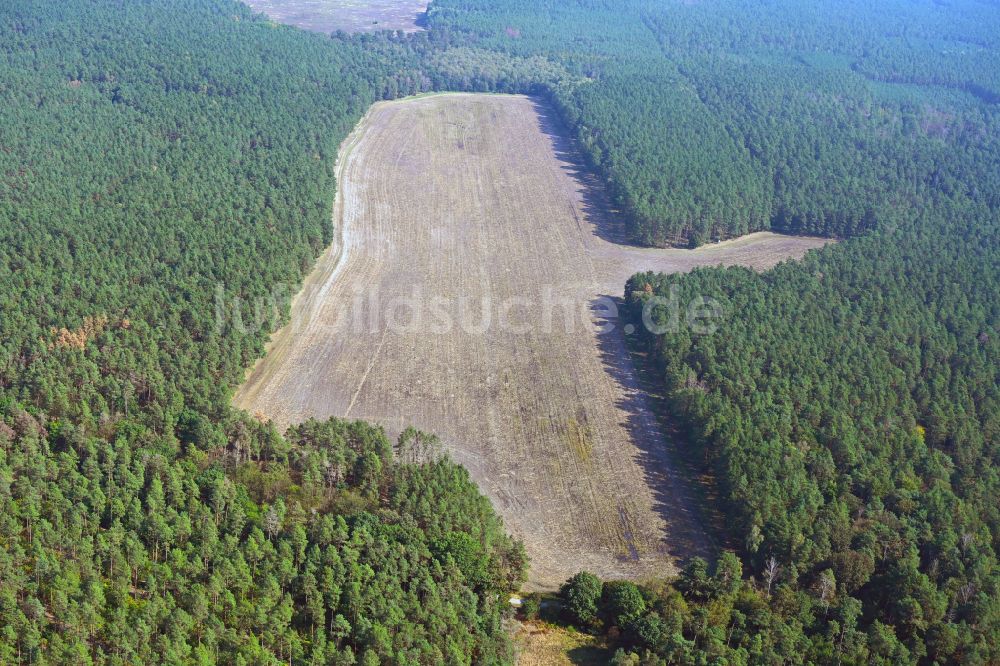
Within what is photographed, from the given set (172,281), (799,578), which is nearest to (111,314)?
(172,281)

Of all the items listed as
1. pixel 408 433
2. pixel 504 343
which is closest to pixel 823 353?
pixel 504 343

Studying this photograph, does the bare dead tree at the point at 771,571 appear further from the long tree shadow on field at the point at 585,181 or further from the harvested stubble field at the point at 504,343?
the long tree shadow on field at the point at 585,181

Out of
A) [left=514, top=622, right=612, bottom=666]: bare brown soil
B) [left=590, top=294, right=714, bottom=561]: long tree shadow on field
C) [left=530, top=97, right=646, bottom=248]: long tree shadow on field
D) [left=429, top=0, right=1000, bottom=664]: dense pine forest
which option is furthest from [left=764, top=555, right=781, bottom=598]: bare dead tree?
[left=530, top=97, right=646, bottom=248]: long tree shadow on field

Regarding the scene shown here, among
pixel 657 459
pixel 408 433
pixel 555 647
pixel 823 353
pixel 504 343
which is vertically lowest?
pixel 555 647

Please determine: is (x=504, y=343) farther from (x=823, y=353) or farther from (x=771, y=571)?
(x=771, y=571)

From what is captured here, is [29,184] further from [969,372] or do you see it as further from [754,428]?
[969,372]

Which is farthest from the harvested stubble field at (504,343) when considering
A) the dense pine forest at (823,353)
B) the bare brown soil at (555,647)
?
the bare brown soil at (555,647)

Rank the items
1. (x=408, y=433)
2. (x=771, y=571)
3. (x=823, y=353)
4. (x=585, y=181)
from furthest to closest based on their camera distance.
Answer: (x=585, y=181) → (x=823, y=353) → (x=408, y=433) → (x=771, y=571)
